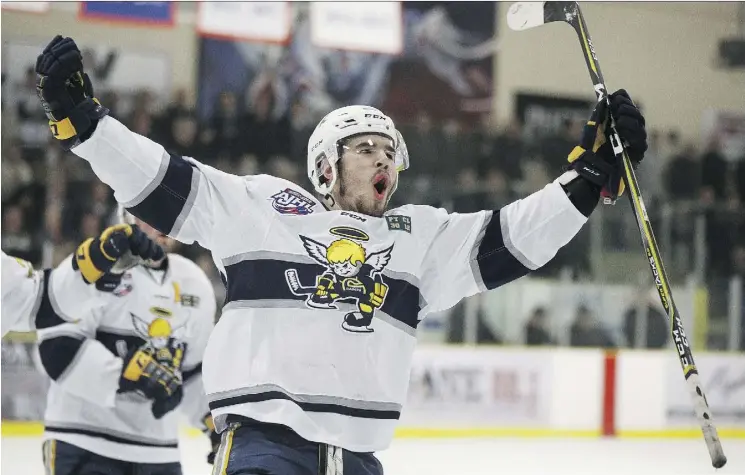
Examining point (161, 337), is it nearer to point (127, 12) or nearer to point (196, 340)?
point (196, 340)

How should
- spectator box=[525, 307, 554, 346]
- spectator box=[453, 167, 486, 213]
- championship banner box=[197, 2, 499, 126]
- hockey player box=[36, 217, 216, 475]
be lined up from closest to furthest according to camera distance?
1. hockey player box=[36, 217, 216, 475]
2. spectator box=[525, 307, 554, 346]
3. spectator box=[453, 167, 486, 213]
4. championship banner box=[197, 2, 499, 126]

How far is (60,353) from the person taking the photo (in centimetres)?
340

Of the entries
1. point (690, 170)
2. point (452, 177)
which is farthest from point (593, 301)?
point (690, 170)

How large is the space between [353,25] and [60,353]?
5.85 meters

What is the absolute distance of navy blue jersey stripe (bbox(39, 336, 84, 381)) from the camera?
339 centimetres

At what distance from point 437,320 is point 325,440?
6.49 metres

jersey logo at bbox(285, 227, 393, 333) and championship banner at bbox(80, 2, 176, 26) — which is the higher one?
championship banner at bbox(80, 2, 176, 26)

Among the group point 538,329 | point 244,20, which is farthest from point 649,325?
point 244,20

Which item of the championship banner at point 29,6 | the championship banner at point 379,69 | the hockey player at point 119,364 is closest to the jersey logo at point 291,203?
the hockey player at point 119,364

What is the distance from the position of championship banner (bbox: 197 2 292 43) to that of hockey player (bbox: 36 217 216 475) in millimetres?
5075

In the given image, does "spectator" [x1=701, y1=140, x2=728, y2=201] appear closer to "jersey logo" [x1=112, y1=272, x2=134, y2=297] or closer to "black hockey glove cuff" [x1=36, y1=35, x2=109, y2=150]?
"jersey logo" [x1=112, y1=272, x2=134, y2=297]

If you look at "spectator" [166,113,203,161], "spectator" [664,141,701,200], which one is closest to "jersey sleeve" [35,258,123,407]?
"spectator" [166,113,203,161]

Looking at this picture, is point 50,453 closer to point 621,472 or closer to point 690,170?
point 621,472

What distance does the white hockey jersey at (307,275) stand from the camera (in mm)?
2227
